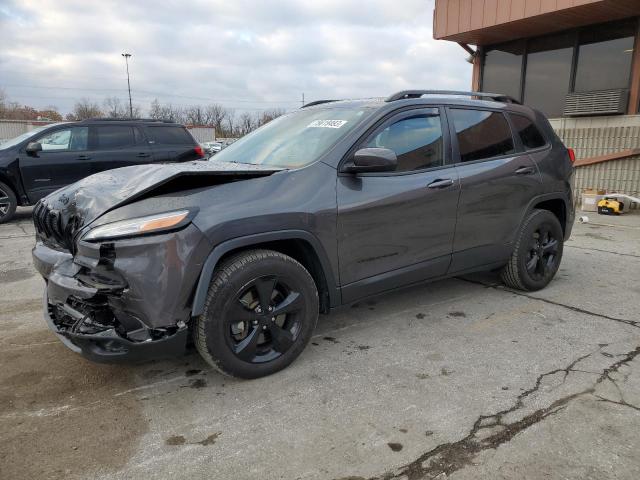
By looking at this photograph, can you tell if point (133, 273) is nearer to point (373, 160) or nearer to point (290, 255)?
point (290, 255)

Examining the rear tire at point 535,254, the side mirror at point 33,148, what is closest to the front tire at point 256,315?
the rear tire at point 535,254

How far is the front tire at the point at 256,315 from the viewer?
2617 millimetres

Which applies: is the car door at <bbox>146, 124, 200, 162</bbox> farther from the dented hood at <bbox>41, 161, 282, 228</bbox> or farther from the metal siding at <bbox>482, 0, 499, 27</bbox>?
the metal siding at <bbox>482, 0, 499, 27</bbox>

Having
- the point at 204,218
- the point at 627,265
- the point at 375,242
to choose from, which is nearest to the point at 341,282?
the point at 375,242

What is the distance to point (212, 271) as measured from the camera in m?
2.57

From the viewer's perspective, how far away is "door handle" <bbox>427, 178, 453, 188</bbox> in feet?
11.5

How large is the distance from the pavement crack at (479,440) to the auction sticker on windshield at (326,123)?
82.4 inches

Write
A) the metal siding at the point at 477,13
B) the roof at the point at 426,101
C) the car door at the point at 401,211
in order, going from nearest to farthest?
1. the car door at the point at 401,211
2. the roof at the point at 426,101
3. the metal siding at the point at 477,13

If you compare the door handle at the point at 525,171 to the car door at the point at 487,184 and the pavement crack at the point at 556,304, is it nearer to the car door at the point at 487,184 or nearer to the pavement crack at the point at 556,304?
the car door at the point at 487,184

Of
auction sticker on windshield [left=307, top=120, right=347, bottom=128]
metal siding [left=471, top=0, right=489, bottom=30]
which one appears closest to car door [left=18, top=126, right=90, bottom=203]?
auction sticker on windshield [left=307, top=120, right=347, bottom=128]

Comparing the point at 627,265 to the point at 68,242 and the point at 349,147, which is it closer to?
the point at 349,147

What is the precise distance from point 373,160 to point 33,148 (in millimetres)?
7438

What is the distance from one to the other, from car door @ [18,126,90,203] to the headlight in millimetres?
6855

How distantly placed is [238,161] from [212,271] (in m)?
1.29
